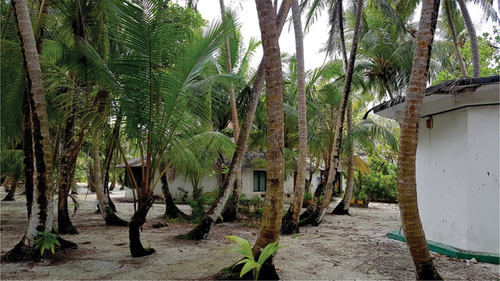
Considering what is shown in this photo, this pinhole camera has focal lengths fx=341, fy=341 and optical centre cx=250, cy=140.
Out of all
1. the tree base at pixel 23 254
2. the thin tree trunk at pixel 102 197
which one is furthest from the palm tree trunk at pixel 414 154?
the thin tree trunk at pixel 102 197

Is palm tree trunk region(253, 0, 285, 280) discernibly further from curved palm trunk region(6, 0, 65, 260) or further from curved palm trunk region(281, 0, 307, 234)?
curved palm trunk region(281, 0, 307, 234)

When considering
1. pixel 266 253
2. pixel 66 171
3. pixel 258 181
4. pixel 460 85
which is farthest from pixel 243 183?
pixel 266 253

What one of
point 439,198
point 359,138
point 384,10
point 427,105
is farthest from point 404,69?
point 439,198

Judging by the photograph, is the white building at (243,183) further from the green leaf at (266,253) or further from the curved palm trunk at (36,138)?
the green leaf at (266,253)

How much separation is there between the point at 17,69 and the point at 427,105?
7686 mm

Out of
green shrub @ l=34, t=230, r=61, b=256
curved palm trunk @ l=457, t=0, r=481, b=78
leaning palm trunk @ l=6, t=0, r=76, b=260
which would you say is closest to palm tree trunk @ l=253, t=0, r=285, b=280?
green shrub @ l=34, t=230, r=61, b=256

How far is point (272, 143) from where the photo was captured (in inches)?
175

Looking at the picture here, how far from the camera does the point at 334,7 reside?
37.7 ft

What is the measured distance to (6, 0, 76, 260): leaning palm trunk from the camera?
5117mm

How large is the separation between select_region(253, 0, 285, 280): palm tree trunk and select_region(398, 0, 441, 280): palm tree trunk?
1.44 metres

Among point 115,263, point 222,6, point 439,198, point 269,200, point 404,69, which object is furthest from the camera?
point 404,69

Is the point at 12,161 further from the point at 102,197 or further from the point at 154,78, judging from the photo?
the point at 154,78

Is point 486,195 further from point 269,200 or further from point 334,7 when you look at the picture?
point 334,7

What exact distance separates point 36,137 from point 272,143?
367 cm
